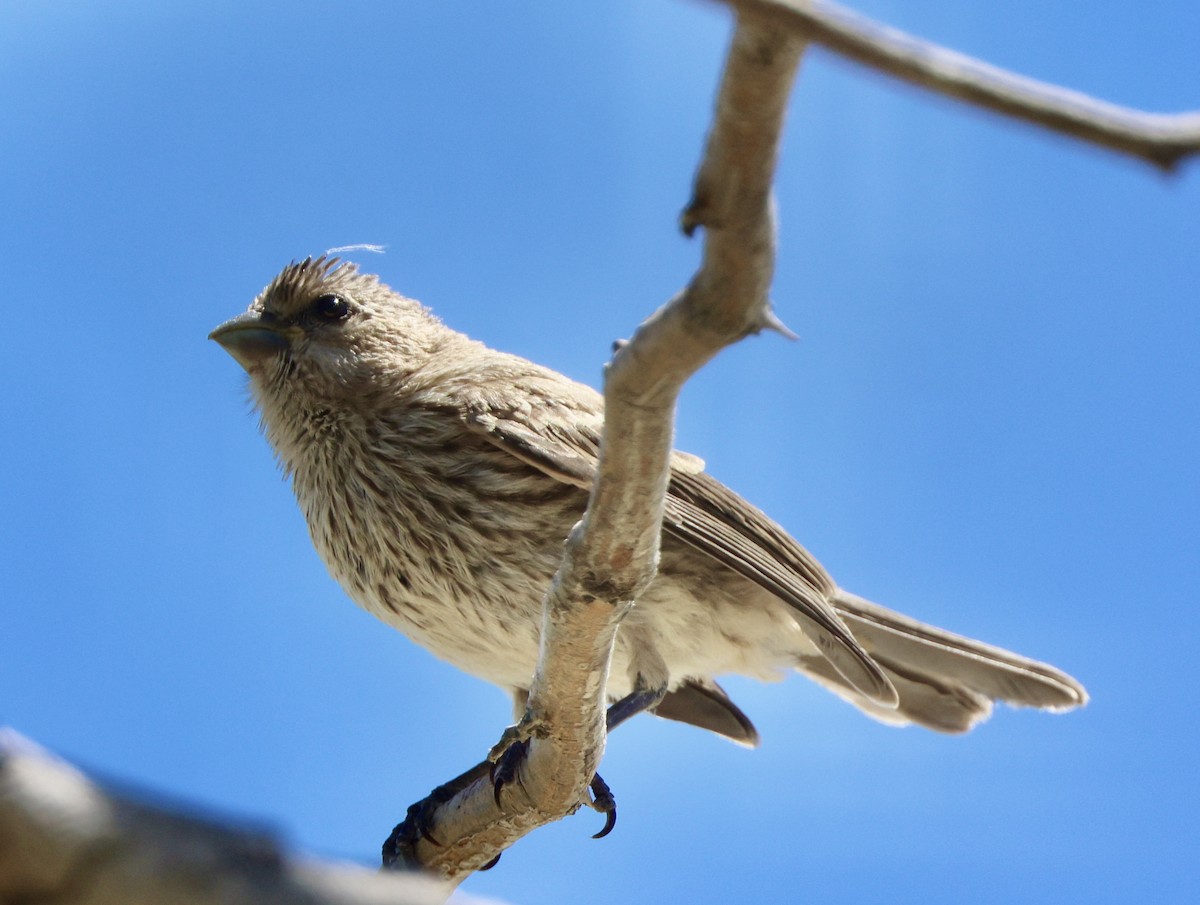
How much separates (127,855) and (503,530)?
2.75 metres

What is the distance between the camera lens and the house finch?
389cm

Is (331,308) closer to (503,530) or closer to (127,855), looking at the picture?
(503,530)

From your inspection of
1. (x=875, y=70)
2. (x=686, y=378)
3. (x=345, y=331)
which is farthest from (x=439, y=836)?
(x=875, y=70)

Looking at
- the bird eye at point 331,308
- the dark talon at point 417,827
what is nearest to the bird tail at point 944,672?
the dark talon at point 417,827

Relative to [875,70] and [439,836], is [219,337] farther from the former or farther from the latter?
[875,70]

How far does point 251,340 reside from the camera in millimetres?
4699

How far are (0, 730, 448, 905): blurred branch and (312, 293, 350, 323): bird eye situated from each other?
3726 millimetres

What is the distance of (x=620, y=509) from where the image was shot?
2455 millimetres

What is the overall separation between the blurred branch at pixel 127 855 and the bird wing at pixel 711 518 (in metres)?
2.70

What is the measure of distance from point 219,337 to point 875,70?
394 cm

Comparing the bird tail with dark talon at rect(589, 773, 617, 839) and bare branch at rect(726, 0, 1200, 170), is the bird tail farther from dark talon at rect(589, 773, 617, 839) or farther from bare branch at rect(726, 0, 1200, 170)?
bare branch at rect(726, 0, 1200, 170)

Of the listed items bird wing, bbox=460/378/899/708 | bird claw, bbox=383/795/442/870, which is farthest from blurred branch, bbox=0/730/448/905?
bird claw, bbox=383/795/442/870

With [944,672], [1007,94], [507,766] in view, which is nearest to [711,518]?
[507,766]

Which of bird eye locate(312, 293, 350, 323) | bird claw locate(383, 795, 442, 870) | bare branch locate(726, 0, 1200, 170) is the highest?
bird eye locate(312, 293, 350, 323)
